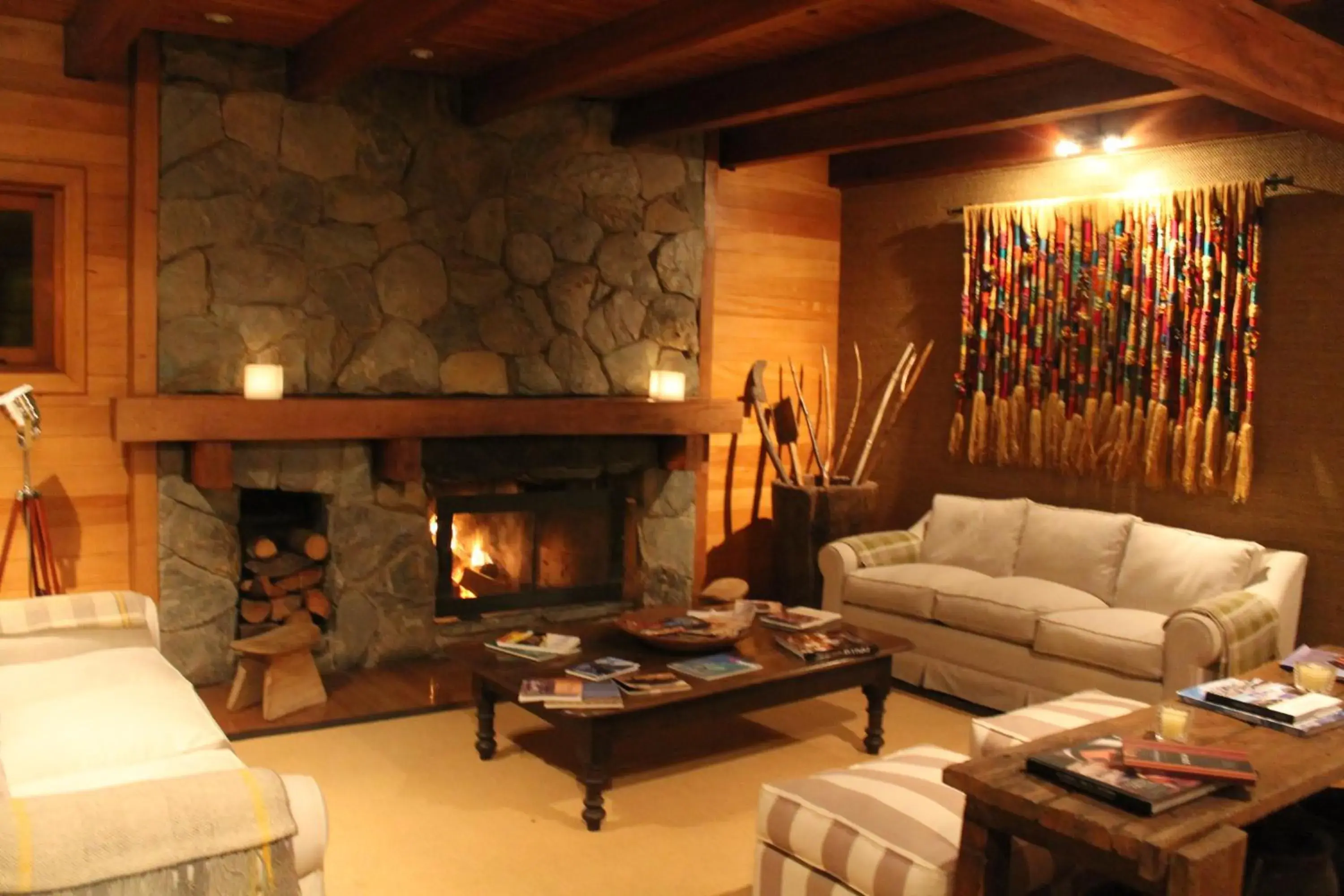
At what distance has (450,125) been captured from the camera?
4.98 m

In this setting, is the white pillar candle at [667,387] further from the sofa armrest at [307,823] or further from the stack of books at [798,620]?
the sofa armrest at [307,823]

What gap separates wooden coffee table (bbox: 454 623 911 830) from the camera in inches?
131

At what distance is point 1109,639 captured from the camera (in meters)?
4.13

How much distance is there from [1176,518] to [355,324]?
11.7ft

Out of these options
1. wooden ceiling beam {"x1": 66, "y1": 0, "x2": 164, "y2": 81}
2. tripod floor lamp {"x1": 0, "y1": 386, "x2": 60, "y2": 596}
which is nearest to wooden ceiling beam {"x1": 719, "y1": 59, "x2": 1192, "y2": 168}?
wooden ceiling beam {"x1": 66, "y1": 0, "x2": 164, "y2": 81}

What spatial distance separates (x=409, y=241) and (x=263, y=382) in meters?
0.91

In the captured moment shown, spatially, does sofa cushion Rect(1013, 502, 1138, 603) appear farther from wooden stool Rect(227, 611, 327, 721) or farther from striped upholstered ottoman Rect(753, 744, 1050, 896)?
wooden stool Rect(227, 611, 327, 721)

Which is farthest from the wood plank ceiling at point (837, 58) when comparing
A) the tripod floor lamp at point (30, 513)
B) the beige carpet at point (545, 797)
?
the beige carpet at point (545, 797)

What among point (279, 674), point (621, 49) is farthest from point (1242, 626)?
point (279, 674)

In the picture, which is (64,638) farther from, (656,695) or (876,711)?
(876,711)

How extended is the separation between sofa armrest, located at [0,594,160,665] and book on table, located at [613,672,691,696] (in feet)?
4.50

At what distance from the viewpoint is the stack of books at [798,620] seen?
4.18m

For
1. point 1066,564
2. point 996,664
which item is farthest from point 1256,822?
point 1066,564

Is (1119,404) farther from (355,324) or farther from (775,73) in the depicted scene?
(355,324)
